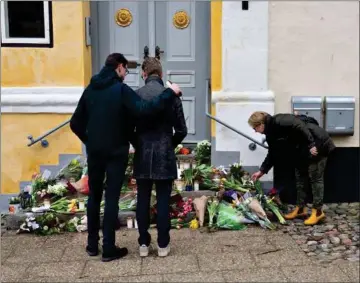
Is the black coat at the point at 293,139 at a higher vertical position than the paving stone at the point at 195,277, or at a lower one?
higher

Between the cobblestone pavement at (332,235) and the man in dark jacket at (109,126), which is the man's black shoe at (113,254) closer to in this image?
the man in dark jacket at (109,126)

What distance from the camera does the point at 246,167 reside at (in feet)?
20.8

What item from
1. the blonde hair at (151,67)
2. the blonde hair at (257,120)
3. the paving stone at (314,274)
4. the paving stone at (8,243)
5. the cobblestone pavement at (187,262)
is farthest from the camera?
the blonde hair at (257,120)

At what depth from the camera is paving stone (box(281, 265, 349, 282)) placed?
4.12 m

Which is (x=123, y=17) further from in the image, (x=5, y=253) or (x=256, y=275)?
(x=256, y=275)

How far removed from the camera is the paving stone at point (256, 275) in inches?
164

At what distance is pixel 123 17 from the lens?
689cm

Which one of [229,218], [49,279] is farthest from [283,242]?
[49,279]

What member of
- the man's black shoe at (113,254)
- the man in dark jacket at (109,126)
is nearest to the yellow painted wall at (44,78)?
the man in dark jacket at (109,126)

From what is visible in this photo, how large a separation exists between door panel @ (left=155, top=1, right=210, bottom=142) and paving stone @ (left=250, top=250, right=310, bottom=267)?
2.50 metres

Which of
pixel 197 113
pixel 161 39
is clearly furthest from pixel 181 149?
pixel 161 39

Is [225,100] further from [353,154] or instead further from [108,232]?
[108,232]

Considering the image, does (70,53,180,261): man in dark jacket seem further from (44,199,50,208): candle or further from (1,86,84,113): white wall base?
(1,86,84,113): white wall base

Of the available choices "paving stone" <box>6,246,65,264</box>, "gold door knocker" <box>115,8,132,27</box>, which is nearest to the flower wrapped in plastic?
"paving stone" <box>6,246,65,264</box>
